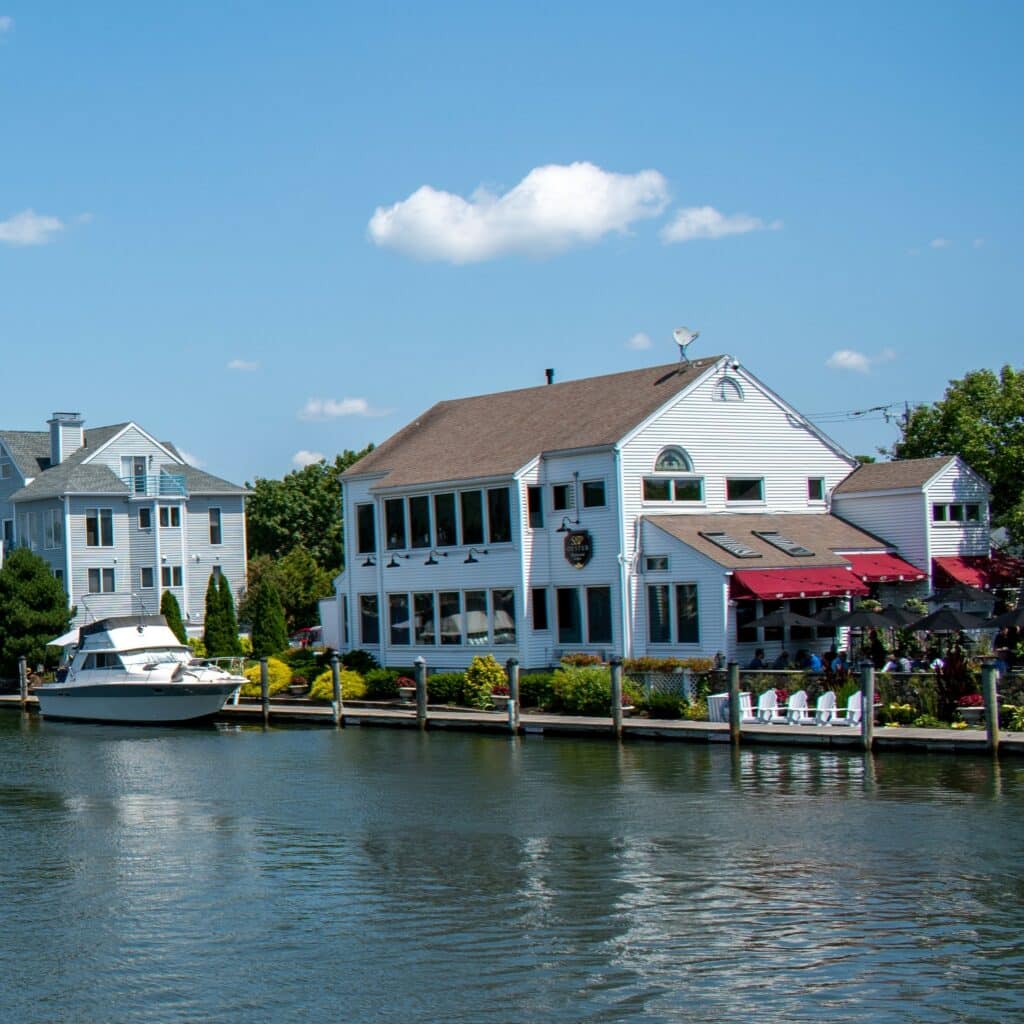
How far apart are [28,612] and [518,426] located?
23.2 m

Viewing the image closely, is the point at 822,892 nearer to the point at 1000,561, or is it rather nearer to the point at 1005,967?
the point at 1005,967

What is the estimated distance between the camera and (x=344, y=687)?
163 feet

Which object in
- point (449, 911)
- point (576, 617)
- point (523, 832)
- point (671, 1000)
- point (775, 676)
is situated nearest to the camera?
point (671, 1000)

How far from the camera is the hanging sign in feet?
151

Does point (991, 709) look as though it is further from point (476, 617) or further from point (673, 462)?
point (476, 617)

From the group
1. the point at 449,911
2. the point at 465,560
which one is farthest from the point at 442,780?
the point at 465,560

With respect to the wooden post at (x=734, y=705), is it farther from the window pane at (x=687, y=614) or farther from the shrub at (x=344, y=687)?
the shrub at (x=344, y=687)

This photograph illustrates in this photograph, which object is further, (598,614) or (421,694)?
(598,614)

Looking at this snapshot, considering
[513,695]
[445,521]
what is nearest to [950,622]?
[513,695]

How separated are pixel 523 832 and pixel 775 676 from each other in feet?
40.0

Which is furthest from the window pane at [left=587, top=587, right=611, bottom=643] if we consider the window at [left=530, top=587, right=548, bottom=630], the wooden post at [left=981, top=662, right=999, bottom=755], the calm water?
the wooden post at [left=981, top=662, right=999, bottom=755]

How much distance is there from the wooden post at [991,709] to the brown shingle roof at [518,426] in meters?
16.1

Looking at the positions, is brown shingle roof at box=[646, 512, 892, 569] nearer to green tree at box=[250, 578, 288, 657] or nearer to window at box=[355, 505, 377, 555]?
window at box=[355, 505, 377, 555]

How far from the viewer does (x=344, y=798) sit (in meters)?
32.2
